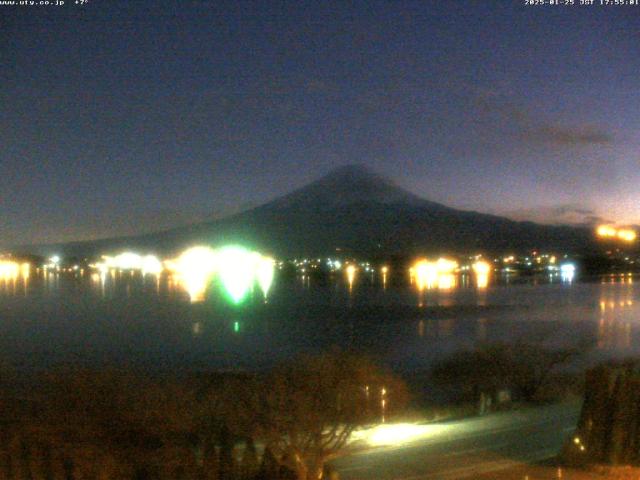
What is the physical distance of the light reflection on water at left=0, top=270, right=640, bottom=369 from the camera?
34406mm

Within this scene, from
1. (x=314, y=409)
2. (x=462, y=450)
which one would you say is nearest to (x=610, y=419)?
(x=314, y=409)

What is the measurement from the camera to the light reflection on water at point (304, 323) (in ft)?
113

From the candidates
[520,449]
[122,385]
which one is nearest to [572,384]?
[520,449]

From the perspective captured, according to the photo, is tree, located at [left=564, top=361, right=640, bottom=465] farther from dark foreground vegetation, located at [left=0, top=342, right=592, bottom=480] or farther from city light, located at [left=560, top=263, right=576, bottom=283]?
city light, located at [left=560, top=263, right=576, bottom=283]

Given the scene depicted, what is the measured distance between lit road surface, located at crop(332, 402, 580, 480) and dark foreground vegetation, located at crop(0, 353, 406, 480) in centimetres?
65

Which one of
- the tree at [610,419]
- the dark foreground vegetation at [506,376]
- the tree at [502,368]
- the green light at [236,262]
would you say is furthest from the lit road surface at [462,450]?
the green light at [236,262]

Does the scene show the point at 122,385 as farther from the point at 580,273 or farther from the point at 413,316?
the point at 580,273

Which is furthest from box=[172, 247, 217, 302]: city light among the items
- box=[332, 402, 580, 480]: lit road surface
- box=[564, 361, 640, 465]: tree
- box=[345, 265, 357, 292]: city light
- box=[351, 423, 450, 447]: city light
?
box=[564, 361, 640, 465]: tree

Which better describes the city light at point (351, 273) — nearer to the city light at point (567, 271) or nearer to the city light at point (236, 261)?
the city light at point (236, 261)

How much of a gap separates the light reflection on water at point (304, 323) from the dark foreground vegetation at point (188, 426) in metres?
13.9

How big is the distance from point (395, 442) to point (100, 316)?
146 ft

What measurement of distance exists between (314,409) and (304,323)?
40295 mm

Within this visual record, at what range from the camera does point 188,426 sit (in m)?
6.40

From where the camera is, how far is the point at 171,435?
6043 mm
